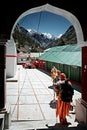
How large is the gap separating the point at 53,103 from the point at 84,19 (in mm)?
5888

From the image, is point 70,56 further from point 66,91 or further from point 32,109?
point 66,91

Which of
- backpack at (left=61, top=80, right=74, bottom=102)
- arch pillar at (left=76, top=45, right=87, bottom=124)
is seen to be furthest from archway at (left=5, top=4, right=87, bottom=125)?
backpack at (left=61, top=80, right=74, bottom=102)

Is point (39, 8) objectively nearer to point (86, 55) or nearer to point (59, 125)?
point (86, 55)

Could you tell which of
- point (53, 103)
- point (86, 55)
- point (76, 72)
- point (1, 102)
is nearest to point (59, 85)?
point (86, 55)

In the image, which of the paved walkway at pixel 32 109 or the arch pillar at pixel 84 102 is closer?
the arch pillar at pixel 84 102

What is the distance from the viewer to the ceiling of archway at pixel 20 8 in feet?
25.9

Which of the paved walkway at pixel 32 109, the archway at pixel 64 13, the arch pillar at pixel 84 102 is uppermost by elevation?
the archway at pixel 64 13

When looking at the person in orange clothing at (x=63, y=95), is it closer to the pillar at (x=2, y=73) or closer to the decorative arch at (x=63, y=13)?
the decorative arch at (x=63, y=13)

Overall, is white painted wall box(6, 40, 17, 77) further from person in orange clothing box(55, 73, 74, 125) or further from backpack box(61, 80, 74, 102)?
backpack box(61, 80, 74, 102)

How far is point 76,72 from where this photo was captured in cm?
2098

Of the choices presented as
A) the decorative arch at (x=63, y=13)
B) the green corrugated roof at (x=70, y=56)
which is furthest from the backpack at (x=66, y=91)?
the green corrugated roof at (x=70, y=56)

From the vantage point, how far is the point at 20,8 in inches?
316

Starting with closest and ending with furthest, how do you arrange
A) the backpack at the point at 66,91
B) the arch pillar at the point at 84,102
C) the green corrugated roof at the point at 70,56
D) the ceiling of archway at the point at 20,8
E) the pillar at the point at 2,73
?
the ceiling of archway at the point at 20,8 → the pillar at the point at 2,73 → the backpack at the point at 66,91 → the arch pillar at the point at 84,102 → the green corrugated roof at the point at 70,56

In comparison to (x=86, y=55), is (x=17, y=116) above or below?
below
